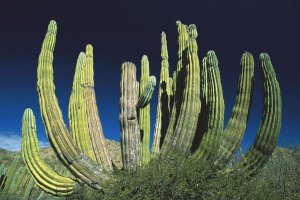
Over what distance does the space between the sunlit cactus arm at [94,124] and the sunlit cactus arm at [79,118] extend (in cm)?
14

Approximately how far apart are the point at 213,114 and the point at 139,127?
2.02 meters

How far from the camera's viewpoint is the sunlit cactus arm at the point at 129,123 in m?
10.2

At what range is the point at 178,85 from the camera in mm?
12211

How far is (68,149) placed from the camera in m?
10.4

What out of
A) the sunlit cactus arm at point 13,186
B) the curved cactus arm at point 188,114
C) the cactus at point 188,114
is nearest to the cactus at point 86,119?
the cactus at point 188,114

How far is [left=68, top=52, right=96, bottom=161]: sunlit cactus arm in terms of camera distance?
1130 centimetres

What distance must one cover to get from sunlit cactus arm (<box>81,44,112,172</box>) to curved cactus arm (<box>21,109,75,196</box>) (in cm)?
107

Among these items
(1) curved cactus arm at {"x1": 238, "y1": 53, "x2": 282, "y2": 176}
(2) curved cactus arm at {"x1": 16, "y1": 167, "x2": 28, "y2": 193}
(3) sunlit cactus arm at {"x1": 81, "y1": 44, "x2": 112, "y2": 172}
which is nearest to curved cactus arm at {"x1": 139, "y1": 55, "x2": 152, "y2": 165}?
(3) sunlit cactus arm at {"x1": 81, "y1": 44, "x2": 112, "y2": 172}

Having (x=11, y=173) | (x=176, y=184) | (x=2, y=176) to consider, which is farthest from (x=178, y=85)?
(x=2, y=176)

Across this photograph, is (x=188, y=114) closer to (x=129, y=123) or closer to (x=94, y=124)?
(x=129, y=123)

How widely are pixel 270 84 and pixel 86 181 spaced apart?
17.4ft

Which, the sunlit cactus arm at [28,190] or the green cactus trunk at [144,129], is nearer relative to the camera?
the green cactus trunk at [144,129]

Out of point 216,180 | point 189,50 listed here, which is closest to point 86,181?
point 216,180

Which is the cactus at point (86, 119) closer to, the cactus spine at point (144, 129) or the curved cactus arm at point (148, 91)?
the cactus spine at point (144, 129)
